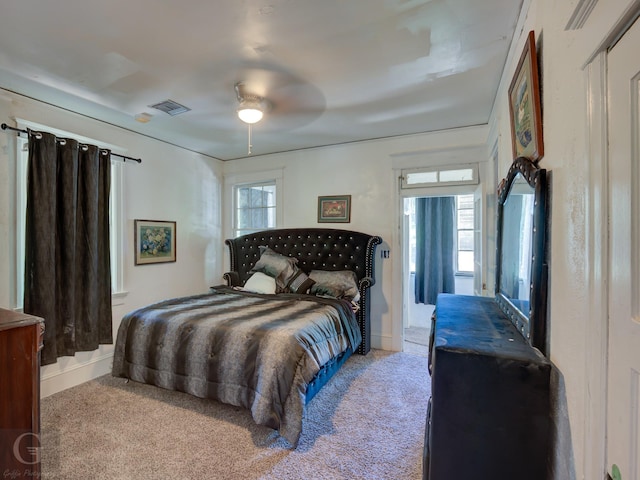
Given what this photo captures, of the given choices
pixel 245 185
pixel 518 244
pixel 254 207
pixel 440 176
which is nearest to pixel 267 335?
pixel 518 244

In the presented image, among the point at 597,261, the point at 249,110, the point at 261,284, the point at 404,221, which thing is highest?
the point at 249,110

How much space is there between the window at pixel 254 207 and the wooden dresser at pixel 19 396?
3.23 metres

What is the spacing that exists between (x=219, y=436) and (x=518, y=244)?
2.19 m

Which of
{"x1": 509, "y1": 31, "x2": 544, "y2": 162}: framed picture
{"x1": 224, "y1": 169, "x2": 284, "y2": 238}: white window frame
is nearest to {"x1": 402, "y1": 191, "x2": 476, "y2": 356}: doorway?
{"x1": 224, "y1": 169, "x2": 284, "y2": 238}: white window frame

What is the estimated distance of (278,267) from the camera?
12.4 ft

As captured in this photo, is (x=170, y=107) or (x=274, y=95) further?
(x=170, y=107)

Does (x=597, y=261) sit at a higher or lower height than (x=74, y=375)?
higher

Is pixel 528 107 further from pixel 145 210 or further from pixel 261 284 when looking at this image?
pixel 145 210

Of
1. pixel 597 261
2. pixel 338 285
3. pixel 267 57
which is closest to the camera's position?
pixel 597 261

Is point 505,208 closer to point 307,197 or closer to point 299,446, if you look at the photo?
point 299,446

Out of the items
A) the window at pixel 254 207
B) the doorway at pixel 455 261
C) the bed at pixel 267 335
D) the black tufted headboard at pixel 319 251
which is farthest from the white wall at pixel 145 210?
the doorway at pixel 455 261

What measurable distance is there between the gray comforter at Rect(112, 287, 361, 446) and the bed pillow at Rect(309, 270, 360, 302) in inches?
16.1

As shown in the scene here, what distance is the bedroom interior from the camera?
90 cm

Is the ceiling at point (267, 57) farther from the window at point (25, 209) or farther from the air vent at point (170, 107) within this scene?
the window at point (25, 209)
